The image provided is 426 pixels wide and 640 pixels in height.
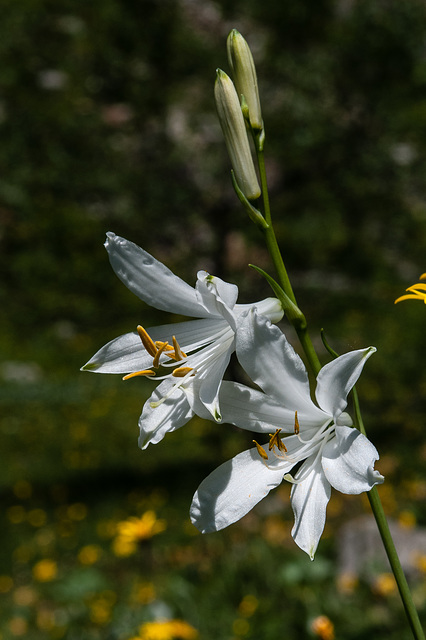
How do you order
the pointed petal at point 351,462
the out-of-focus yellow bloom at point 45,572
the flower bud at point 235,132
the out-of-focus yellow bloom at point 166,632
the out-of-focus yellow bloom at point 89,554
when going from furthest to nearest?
the out-of-focus yellow bloom at point 89,554
the out-of-focus yellow bloom at point 45,572
the out-of-focus yellow bloom at point 166,632
the flower bud at point 235,132
the pointed petal at point 351,462

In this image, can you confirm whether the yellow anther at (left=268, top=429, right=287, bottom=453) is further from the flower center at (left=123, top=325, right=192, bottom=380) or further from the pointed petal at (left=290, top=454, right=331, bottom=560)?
the flower center at (left=123, top=325, right=192, bottom=380)

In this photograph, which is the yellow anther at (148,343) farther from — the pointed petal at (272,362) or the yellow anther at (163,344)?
the pointed petal at (272,362)

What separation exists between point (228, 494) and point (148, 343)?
0.30 m

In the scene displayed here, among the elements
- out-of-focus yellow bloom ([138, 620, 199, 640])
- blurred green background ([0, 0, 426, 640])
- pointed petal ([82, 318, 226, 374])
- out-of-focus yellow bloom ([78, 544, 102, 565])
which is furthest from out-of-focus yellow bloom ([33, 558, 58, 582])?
pointed petal ([82, 318, 226, 374])

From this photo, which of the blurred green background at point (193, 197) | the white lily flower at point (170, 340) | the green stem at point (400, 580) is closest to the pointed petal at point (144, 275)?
the white lily flower at point (170, 340)

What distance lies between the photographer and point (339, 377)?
1078mm

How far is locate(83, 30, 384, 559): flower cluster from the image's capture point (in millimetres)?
1064

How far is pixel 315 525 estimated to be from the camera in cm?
107

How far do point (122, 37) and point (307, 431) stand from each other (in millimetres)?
4760

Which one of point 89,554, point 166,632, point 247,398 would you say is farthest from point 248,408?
point 89,554

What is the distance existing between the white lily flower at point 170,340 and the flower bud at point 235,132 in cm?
22

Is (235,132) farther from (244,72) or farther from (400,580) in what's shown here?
(400,580)

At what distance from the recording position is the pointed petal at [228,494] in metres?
1.08

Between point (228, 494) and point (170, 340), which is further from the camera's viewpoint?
point (170, 340)
